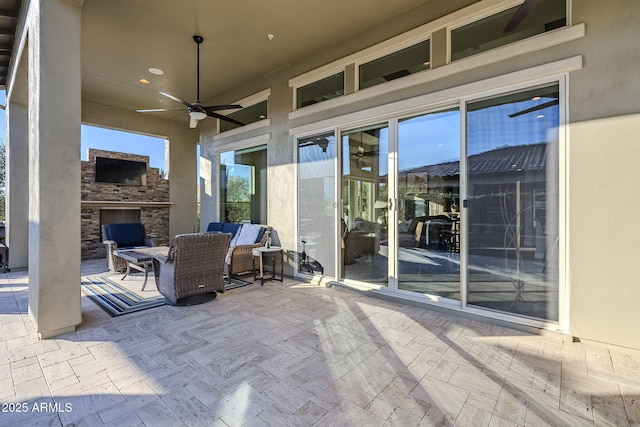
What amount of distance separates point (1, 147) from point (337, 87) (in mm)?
9073

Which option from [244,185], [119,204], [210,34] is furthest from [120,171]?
[210,34]

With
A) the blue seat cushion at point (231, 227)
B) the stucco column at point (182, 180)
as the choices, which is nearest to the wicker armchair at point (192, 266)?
the blue seat cushion at point (231, 227)

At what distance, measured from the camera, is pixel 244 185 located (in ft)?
20.1

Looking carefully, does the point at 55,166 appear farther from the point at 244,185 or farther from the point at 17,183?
the point at 17,183

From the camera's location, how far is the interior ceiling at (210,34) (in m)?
3.55

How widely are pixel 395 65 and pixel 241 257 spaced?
3.72 meters

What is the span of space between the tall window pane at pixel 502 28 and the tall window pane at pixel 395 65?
13.7 inches

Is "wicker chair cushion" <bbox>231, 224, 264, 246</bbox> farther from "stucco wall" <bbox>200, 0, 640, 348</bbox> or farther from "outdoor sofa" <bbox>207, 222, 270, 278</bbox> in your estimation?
"stucco wall" <bbox>200, 0, 640, 348</bbox>

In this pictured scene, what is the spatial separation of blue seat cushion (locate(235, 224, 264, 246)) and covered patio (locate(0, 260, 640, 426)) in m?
2.03

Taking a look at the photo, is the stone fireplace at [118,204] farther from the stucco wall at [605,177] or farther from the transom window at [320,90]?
the stucco wall at [605,177]

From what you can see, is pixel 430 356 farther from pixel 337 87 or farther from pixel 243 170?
pixel 243 170

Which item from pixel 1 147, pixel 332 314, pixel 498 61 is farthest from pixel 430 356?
pixel 1 147

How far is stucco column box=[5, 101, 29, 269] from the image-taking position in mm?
5078

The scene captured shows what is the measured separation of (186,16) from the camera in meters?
3.73
